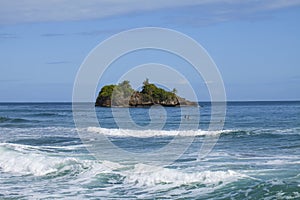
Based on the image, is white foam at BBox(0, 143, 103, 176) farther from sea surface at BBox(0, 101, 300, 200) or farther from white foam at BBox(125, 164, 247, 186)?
white foam at BBox(125, 164, 247, 186)

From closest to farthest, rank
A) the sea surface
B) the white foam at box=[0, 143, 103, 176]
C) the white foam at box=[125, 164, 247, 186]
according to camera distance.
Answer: the sea surface
the white foam at box=[125, 164, 247, 186]
the white foam at box=[0, 143, 103, 176]

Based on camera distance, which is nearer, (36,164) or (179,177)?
(179,177)

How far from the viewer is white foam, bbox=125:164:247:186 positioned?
48.6 ft

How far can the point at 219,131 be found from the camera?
111 ft

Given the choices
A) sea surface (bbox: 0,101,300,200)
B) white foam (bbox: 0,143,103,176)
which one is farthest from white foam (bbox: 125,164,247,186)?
white foam (bbox: 0,143,103,176)

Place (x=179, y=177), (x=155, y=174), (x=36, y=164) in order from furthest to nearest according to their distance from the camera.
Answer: (x=36, y=164), (x=155, y=174), (x=179, y=177)

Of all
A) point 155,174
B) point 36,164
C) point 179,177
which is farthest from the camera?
point 36,164

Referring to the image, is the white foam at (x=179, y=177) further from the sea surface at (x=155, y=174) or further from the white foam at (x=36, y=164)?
the white foam at (x=36, y=164)

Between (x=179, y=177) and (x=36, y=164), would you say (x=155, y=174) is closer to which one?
(x=179, y=177)

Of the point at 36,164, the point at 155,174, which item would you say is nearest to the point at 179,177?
the point at 155,174

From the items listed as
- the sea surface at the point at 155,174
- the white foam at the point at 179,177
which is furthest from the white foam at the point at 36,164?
the white foam at the point at 179,177

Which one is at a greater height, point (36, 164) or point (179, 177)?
point (36, 164)

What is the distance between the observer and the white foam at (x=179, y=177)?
1482 cm

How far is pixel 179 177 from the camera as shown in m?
15.4
